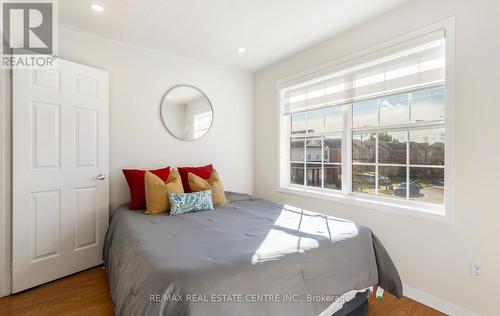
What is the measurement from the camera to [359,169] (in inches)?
103

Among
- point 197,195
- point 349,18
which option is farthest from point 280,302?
point 349,18


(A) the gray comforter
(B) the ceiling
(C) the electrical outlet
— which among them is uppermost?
(B) the ceiling

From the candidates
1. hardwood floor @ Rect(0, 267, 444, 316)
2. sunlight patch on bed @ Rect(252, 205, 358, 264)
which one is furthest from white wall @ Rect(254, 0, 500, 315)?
sunlight patch on bed @ Rect(252, 205, 358, 264)

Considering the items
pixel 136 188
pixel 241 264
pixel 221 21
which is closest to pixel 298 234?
pixel 241 264

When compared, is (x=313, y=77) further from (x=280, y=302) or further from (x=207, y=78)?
(x=280, y=302)

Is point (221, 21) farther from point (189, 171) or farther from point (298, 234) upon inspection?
point (298, 234)

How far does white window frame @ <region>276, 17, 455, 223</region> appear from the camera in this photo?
6.09ft

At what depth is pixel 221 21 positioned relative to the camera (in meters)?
2.35

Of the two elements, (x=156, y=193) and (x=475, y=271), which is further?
(x=156, y=193)

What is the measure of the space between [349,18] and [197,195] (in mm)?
2179

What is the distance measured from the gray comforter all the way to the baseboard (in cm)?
46

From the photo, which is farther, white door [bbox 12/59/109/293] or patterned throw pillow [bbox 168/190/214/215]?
patterned throw pillow [bbox 168/190/214/215]

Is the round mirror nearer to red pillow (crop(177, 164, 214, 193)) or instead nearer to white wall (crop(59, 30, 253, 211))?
white wall (crop(59, 30, 253, 211))

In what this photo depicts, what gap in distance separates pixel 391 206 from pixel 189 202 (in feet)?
6.01
